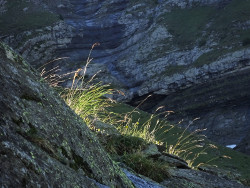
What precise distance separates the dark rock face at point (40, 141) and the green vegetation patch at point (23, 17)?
436 feet

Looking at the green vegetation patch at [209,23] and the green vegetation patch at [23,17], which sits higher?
the green vegetation patch at [23,17]

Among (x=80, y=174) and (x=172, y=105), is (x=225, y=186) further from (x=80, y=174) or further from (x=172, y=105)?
(x=172, y=105)

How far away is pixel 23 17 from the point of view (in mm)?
139375

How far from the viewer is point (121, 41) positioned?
126438 mm

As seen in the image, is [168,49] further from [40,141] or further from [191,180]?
[40,141]

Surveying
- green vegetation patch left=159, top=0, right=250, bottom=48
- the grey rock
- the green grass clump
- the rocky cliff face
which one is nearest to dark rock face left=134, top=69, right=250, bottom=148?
the rocky cliff face

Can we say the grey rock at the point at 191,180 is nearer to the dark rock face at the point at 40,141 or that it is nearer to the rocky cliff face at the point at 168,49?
the dark rock face at the point at 40,141

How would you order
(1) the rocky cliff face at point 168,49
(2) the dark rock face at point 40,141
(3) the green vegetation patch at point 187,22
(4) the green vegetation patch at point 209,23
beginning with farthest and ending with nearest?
(3) the green vegetation patch at point 187,22 < (4) the green vegetation patch at point 209,23 < (1) the rocky cliff face at point 168,49 < (2) the dark rock face at point 40,141

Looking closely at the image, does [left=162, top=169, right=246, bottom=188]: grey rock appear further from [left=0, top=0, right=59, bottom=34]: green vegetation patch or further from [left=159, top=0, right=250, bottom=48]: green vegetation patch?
[left=0, top=0, right=59, bottom=34]: green vegetation patch

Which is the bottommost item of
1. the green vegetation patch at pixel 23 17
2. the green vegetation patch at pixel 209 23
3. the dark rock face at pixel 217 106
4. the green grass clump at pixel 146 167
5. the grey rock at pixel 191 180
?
the dark rock face at pixel 217 106

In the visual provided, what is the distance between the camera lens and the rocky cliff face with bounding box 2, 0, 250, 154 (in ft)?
266

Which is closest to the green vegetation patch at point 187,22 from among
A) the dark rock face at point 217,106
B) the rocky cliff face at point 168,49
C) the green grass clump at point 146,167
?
the rocky cliff face at point 168,49

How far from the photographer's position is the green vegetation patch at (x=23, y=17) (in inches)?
5133

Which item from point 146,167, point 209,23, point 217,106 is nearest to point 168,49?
point 209,23
